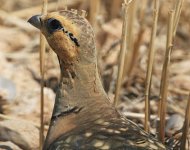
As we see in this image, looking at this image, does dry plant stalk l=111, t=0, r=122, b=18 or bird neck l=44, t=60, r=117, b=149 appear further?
dry plant stalk l=111, t=0, r=122, b=18

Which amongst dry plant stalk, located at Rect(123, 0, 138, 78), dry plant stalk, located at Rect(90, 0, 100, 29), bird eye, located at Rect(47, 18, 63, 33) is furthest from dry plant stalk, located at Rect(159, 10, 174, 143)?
dry plant stalk, located at Rect(123, 0, 138, 78)

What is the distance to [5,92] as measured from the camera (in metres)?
4.01

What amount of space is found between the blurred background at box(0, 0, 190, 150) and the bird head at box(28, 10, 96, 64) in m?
0.62

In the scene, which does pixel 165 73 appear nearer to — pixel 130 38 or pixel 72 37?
pixel 72 37

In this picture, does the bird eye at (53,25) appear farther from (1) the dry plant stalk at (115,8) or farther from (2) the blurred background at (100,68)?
(1) the dry plant stalk at (115,8)

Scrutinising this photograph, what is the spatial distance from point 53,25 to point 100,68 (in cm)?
168

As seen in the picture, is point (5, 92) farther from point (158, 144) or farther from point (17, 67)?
point (158, 144)

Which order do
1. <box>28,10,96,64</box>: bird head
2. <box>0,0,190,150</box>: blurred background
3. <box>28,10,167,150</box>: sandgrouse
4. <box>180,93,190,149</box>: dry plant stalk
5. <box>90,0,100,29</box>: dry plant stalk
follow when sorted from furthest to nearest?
1. <box>90,0,100,29</box>: dry plant stalk
2. <box>0,0,190,150</box>: blurred background
3. <box>180,93,190,149</box>: dry plant stalk
4. <box>28,10,96,64</box>: bird head
5. <box>28,10,167,150</box>: sandgrouse

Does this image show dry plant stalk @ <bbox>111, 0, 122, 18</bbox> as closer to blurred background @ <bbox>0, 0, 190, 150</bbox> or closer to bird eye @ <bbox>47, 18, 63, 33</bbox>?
blurred background @ <bbox>0, 0, 190, 150</bbox>

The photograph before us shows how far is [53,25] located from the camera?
9.52 ft

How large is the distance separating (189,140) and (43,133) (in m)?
0.85

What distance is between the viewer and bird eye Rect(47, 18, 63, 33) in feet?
9.41

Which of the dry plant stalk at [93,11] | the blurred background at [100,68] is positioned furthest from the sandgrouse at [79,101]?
the dry plant stalk at [93,11]

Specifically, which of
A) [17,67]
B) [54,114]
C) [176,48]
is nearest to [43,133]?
[54,114]
